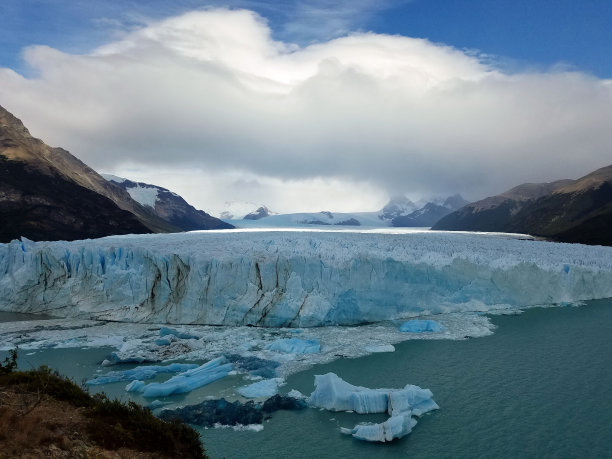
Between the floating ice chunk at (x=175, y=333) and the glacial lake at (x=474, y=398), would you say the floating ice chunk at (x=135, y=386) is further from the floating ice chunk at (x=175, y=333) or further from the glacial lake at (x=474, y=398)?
the floating ice chunk at (x=175, y=333)

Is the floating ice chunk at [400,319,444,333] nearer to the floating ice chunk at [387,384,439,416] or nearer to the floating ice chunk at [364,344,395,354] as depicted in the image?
the floating ice chunk at [364,344,395,354]

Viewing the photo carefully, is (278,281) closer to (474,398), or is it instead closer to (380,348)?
(380,348)

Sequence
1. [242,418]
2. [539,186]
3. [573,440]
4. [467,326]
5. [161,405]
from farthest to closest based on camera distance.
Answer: [539,186] → [467,326] → [161,405] → [242,418] → [573,440]

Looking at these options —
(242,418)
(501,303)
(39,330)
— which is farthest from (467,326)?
(39,330)

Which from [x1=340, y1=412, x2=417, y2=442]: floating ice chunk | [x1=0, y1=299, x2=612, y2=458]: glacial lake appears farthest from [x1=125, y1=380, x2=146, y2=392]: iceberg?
[x1=340, y1=412, x2=417, y2=442]: floating ice chunk

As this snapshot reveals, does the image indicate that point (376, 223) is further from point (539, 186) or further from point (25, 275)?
point (25, 275)

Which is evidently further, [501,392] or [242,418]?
[501,392]
